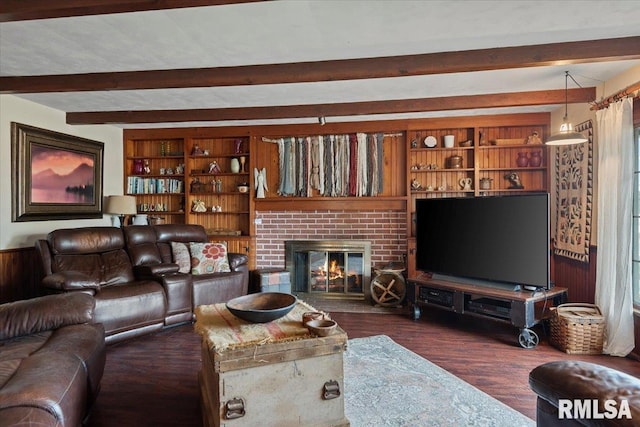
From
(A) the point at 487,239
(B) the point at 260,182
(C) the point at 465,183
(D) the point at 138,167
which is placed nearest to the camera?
(A) the point at 487,239

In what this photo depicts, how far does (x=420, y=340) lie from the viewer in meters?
3.34

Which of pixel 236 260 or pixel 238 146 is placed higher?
pixel 238 146

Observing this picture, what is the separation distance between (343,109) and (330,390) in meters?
3.03

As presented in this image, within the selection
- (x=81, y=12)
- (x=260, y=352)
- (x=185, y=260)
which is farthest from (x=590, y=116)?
(x=185, y=260)

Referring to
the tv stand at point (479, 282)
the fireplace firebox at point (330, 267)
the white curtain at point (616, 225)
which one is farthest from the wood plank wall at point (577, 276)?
the fireplace firebox at point (330, 267)

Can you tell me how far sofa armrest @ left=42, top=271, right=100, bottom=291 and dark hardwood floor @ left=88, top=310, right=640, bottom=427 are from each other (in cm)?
61

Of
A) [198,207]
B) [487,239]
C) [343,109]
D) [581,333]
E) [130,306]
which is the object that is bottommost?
[581,333]

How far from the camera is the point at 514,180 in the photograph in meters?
4.60

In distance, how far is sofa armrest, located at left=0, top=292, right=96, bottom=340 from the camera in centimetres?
204

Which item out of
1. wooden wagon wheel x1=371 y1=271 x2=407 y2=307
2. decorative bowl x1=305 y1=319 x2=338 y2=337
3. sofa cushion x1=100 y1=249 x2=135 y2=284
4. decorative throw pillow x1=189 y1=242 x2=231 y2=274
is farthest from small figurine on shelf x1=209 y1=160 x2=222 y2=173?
decorative bowl x1=305 y1=319 x2=338 y2=337

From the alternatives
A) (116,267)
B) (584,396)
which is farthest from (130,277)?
(584,396)

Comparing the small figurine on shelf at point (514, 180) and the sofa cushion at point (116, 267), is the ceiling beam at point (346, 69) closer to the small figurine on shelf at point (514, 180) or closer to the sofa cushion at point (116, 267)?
the sofa cushion at point (116, 267)

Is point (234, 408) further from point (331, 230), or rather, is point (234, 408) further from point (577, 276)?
point (577, 276)

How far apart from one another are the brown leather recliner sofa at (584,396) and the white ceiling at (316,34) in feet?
6.23
